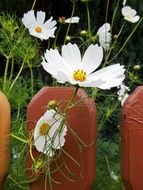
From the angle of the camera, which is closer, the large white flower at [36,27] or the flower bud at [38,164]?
the flower bud at [38,164]

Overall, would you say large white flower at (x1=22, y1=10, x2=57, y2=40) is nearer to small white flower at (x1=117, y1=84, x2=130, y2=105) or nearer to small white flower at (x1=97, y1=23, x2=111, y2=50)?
small white flower at (x1=97, y1=23, x2=111, y2=50)

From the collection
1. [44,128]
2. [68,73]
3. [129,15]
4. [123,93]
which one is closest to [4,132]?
[44,128]

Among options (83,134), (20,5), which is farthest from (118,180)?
(20,5)

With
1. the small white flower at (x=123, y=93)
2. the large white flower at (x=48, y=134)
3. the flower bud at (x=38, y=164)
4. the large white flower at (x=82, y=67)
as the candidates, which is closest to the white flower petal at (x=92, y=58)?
the large white flower at (x=82, y=67)

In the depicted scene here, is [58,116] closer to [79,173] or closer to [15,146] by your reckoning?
[79,173]

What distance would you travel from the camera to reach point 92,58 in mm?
1846

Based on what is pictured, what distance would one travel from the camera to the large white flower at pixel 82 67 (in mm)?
1772

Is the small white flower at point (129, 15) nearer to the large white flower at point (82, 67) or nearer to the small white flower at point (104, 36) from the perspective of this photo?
the small white flower at point (104, 36)

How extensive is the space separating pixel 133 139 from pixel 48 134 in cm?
22

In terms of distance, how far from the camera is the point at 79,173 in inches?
77.0

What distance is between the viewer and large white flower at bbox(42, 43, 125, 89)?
69.8 inches

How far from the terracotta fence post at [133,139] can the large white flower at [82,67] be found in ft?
0.46

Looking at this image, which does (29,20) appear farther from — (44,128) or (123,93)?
(44,128)

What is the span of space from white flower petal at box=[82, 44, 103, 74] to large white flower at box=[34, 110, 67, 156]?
0.14 metres
